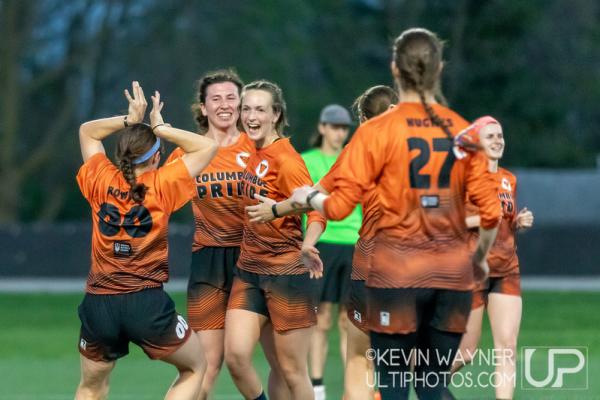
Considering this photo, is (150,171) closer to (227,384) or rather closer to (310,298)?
(310,298)

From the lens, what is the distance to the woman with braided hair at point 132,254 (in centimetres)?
665

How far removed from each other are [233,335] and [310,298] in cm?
52

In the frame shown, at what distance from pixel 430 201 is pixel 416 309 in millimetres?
499

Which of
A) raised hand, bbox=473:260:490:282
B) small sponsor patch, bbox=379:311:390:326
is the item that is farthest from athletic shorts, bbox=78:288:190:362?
raised hand, bbox=473:260:490:282

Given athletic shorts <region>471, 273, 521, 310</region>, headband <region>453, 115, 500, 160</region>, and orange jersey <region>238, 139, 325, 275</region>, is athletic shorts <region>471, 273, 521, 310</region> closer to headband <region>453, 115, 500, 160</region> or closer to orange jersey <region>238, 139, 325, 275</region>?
orange jersey <region>238, 139, 325, 275</region>

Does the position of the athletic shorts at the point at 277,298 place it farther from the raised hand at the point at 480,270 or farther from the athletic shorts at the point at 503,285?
the raised hand at the point at 480,270

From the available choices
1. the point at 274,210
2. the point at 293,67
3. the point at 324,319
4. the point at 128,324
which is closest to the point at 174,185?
the point at 274,210

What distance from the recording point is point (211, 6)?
37.5m

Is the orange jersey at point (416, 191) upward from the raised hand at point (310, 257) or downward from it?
upward

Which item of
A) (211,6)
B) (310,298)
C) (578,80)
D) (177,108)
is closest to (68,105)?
(177,108)

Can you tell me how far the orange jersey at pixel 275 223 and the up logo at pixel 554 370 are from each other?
3.02 metres

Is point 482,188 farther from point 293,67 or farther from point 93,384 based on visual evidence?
point 293,67

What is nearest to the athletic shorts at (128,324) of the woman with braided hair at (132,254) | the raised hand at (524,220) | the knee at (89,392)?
the woman with braided hair at (132,254)

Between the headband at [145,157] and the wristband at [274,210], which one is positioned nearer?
the wristband at [274,210]
